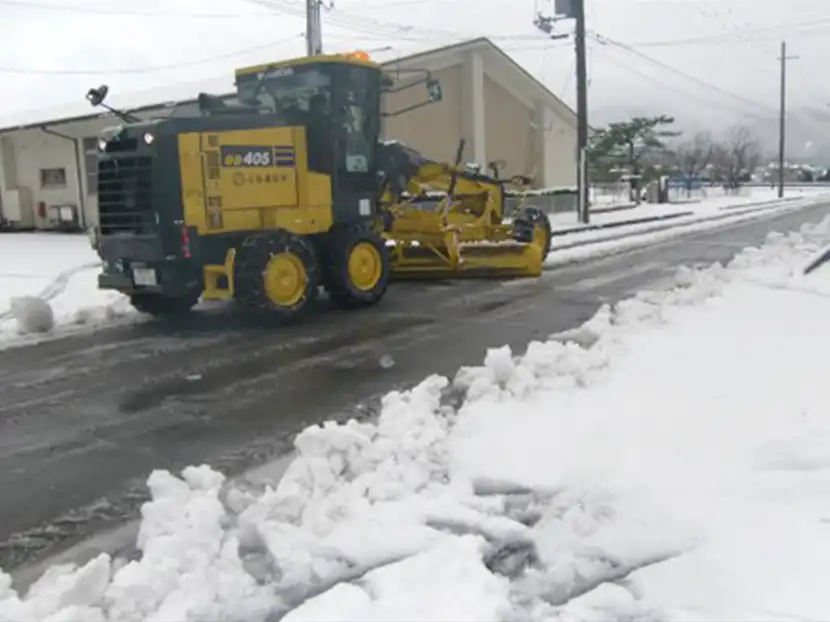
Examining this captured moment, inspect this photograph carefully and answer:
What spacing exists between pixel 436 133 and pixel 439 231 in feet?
57.0

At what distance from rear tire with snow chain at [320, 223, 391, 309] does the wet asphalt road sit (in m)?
0.32

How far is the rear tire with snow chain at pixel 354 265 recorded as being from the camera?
11.8m

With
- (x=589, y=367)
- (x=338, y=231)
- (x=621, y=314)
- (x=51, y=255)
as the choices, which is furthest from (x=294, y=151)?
(x=51, y=255)

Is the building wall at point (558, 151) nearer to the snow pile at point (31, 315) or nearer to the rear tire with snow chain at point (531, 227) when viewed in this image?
the rear tire with snow chain at point (531, 227)

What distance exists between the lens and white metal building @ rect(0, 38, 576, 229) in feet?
94.5

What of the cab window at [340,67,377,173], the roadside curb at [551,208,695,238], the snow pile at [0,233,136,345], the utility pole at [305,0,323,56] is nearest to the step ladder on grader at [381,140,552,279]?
the cab window at [340,67,377,173]

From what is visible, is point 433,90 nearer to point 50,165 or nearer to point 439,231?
point 439,231

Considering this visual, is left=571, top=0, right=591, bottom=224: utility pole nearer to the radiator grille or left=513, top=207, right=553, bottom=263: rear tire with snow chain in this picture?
left=513, top=207, right=553, bottom=263: rear tire with snow chain

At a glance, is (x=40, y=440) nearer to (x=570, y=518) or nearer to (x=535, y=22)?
(x=570, y=518)

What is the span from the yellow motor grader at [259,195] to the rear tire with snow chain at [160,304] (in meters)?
0.02

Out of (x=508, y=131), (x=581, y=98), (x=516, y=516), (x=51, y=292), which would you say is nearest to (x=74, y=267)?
(x=51, y=292)

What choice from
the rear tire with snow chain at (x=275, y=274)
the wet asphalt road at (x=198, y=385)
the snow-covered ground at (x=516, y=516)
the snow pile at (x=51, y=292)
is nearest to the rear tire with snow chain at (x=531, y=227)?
the wet asphalt road at (x=198, y=385)

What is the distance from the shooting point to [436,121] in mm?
31031

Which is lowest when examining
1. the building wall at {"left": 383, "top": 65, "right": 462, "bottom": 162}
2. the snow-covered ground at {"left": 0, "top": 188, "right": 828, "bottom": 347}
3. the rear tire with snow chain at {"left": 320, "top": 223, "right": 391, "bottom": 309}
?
the snow-covered ground at {"left": 0, "top": 188, "right": 828, "bottom": 347}
